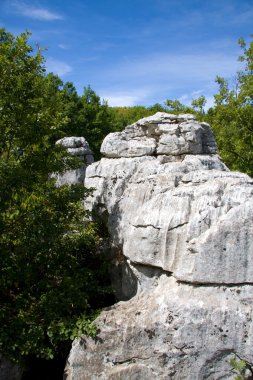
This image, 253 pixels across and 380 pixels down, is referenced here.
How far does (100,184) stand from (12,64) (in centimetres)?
530

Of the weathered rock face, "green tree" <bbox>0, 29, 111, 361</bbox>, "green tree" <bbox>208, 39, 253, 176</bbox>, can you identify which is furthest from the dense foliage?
"green tree" <bbox>208, 39, 253, 176</bbox>

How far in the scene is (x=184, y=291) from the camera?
857 cm

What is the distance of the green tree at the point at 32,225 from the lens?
903 centimetres

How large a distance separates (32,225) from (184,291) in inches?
158

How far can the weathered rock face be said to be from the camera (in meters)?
8.16

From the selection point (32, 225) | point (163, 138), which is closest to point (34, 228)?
point (32, 225)

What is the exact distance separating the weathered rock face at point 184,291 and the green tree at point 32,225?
0.92 m

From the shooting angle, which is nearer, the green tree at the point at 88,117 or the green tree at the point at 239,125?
the green tree at the point at 239,125

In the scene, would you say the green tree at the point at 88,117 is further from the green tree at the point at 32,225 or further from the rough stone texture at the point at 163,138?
the green tree at the point at 32,225

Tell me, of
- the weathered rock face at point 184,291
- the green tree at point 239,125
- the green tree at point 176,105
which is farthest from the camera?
the green tree at point 176,105

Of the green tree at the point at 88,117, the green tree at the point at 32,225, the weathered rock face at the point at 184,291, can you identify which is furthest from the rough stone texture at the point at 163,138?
the green tree at the point at 88,117

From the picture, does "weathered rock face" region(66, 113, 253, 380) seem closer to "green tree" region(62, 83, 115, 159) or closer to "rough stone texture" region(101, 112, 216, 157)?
"rough stone texture" region(101, 112, 216, 157)

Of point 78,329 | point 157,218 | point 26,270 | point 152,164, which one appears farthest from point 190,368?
point 152,164

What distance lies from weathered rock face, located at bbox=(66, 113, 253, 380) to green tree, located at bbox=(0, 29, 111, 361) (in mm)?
920
